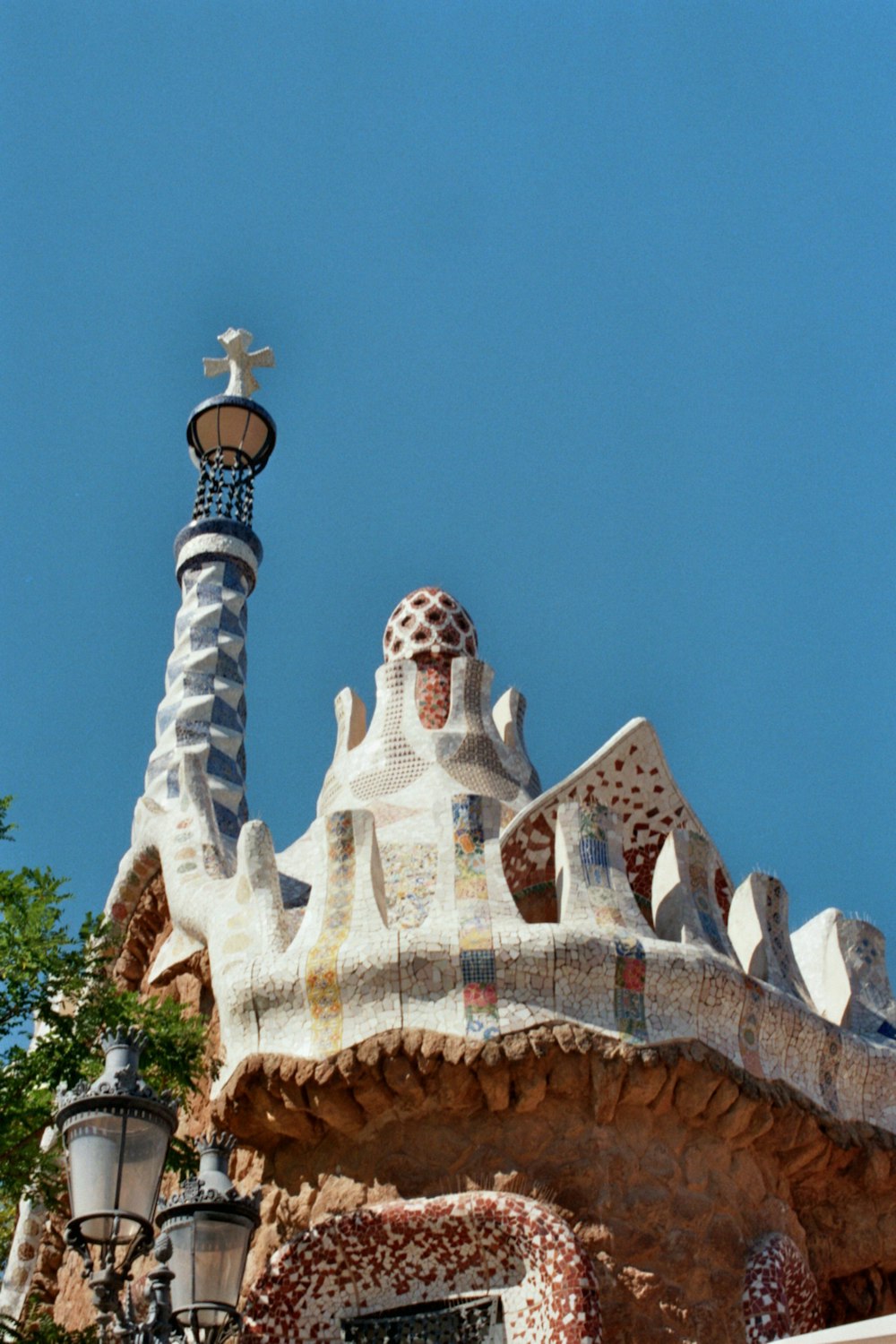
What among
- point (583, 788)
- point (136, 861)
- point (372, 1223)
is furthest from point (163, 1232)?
point (136, 861)

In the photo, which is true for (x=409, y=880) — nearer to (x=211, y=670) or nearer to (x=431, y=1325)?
(x=431, y=1325)

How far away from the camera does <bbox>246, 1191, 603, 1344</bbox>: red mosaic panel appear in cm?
575

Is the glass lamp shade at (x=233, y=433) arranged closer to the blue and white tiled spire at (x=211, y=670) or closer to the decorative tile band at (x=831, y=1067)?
the blue and white tiled spire at (x=211, y=670)

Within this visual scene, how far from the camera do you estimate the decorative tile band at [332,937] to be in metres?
6.19

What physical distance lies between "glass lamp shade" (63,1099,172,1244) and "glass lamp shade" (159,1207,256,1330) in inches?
19.1

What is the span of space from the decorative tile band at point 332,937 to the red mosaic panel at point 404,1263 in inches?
26.5

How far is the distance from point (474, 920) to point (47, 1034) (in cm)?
168

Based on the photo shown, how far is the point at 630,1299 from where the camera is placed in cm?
573

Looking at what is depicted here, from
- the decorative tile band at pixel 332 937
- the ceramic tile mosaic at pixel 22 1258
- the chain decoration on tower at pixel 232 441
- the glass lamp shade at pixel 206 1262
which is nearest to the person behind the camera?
the glass lamp shade at pixel 206 1262

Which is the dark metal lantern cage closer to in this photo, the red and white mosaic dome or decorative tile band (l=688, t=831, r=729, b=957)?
the red and white mosaic dome

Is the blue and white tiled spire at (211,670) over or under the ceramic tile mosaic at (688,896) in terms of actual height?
over

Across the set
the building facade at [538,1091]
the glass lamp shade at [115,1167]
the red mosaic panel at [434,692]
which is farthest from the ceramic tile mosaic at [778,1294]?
the red mosaic panel at [434,692]

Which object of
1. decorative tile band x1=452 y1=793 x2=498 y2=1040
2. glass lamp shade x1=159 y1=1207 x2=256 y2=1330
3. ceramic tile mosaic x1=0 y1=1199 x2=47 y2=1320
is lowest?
glass lamp shade x1=159 y1=1207 x2=256 y2=1330

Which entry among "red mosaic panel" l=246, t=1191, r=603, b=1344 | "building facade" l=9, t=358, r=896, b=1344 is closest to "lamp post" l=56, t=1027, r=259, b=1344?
"red mosaic panel" l=246, t=1191, r=603, b=1344
